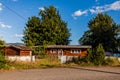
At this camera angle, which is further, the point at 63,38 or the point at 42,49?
the point at 63,38

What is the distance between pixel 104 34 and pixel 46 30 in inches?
655

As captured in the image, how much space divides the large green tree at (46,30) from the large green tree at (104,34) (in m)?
7.02

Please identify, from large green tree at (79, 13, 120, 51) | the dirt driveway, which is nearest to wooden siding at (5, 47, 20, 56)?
large green tree at (79, 13, 120, 51)

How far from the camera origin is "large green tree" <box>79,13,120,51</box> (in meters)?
79.1

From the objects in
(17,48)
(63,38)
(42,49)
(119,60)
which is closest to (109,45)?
(63,38)

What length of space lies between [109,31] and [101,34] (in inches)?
95.7

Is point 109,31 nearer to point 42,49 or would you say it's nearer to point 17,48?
point 42,49

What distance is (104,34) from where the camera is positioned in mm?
78750

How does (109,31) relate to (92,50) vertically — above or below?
above

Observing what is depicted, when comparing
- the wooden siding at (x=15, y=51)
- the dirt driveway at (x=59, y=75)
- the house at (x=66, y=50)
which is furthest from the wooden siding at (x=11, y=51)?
the dirt driveway at (x=59, y=75)

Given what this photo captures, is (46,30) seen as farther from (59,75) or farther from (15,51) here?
(59,75)

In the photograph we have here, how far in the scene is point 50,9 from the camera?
8494cm

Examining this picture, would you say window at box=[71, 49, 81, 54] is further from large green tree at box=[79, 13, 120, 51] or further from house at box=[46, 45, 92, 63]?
large green tree at box=[79, 13, 120, 51]

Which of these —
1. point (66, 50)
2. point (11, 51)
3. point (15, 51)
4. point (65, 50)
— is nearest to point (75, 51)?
point (66, 50)
